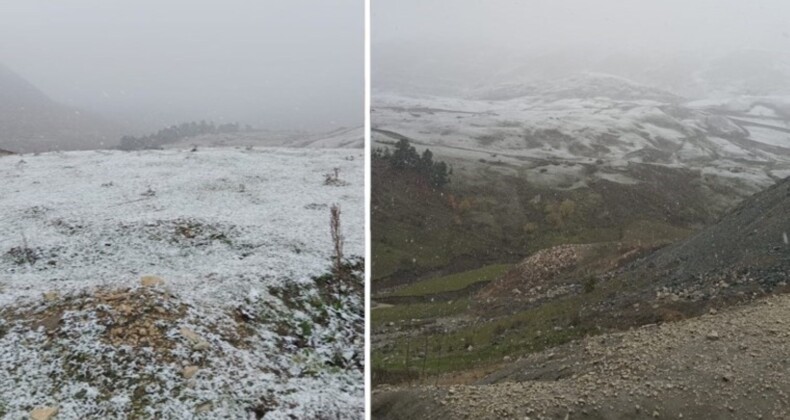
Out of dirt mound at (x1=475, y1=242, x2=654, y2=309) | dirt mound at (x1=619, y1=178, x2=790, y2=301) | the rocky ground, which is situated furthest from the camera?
dirt mound at (x1=475, y1=242, x2=654, y2=309)

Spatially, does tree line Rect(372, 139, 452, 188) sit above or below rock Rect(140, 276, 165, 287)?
above

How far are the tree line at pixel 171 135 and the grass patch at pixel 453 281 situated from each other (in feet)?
20.8

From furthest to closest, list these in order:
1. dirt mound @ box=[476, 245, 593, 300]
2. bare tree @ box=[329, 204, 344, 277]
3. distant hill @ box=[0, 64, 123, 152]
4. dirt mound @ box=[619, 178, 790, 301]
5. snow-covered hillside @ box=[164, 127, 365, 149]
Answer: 1. snow-covered hillside @ box=[164, 127, 365, 149]
2. distant hill @ box=[0, 64, 123, 152]
3. bare tree @ box=[329, 204, 344, 277]
4. dirt mound @ box=[476, 245, 593, 300]
5. dirt mound @ box=[619, 178, 790, 301]

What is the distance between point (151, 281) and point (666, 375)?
6.19 metres

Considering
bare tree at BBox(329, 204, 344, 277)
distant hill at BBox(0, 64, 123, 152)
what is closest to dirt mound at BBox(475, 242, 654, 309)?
bare tree at BBox(329, 204, 344, 277)

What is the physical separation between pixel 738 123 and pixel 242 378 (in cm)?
711

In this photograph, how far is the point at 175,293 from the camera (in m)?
7.64

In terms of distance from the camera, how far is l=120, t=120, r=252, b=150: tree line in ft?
42.9

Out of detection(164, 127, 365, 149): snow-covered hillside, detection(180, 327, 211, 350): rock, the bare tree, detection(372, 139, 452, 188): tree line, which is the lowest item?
detection(180, 327, 211, 350): rock

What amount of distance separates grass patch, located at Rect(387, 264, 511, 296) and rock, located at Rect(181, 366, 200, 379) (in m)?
3.58

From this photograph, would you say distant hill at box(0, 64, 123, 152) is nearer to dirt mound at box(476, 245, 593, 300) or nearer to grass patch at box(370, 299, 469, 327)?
grass patch at box(370, 299, 469, 327)

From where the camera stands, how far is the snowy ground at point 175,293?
6.52 m

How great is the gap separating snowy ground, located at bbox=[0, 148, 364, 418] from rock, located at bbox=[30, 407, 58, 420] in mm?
81

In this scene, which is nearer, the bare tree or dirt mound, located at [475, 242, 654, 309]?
dirt mound, located at [475, 242, 654, 309]
